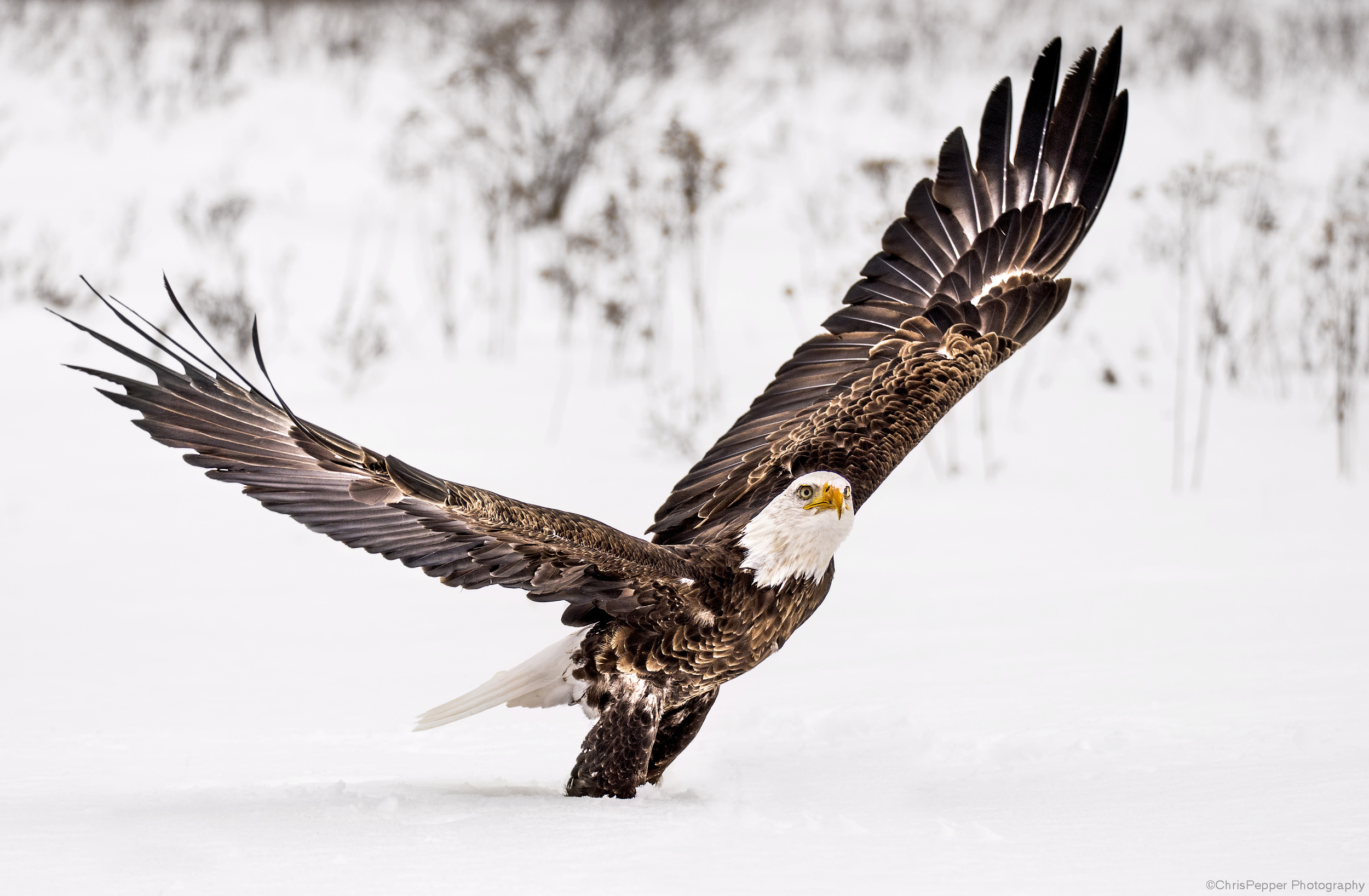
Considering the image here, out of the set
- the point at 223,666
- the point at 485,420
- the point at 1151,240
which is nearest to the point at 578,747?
the point at 223,666

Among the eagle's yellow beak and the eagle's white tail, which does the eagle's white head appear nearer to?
the eagle's yellow beak

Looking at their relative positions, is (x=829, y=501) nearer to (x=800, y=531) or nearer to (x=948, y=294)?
(x=800, y=531)

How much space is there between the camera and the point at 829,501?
3199mm

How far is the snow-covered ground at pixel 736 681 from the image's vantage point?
2.80 meters

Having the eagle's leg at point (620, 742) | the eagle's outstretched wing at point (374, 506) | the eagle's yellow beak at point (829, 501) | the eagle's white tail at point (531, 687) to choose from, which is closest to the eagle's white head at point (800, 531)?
the eagle's yellow beak at point (829, 501)

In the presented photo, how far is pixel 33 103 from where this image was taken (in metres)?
14.7

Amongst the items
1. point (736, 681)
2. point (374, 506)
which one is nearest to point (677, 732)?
point (374, 506)

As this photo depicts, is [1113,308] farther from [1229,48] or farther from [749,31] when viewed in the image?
[749,31]

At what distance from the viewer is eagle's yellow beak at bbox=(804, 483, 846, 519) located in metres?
3.20

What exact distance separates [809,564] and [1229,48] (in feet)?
53.8

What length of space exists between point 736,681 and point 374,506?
2.10 m

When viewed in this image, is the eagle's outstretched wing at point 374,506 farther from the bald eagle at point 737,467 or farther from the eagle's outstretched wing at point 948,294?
the eagle's outstretched wing at point 948,294

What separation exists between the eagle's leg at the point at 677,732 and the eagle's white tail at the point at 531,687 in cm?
26

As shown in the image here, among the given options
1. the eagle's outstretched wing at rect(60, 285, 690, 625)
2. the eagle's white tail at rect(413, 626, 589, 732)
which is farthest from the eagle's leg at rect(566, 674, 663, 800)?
the eagle's outstretched wing at rect(60, 285, 690, 625)
